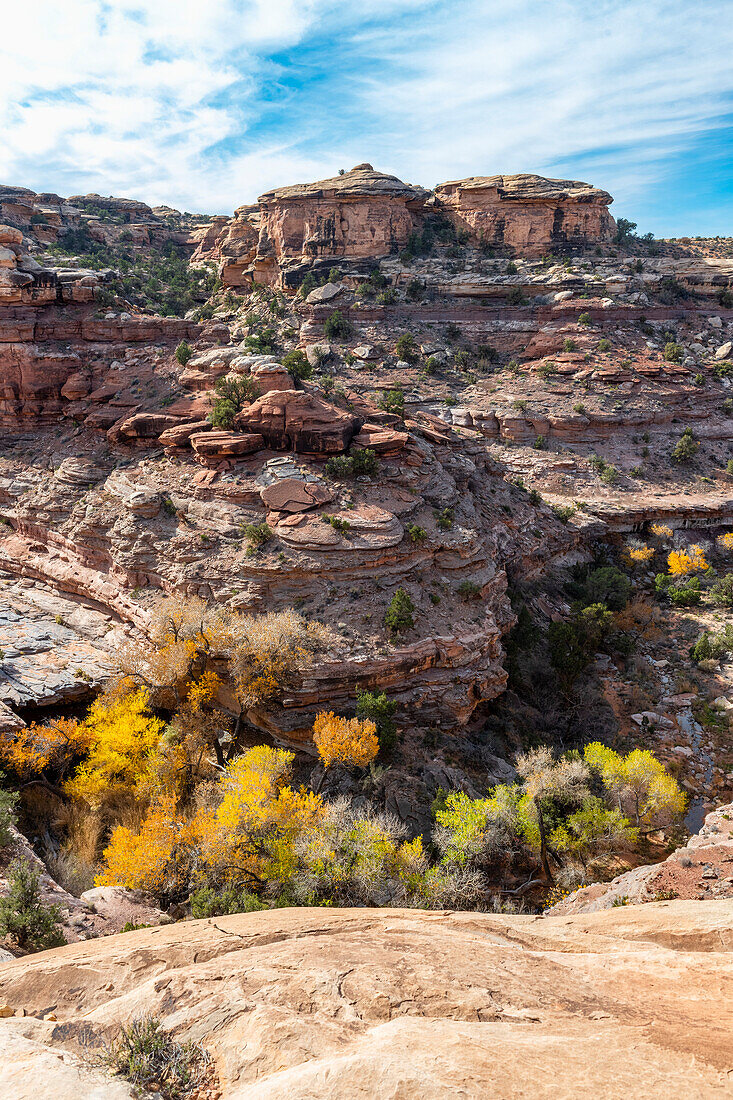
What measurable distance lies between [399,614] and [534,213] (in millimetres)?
59991

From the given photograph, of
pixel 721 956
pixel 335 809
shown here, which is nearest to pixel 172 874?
pixel 335 809

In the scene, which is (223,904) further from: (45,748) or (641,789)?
(641,789)

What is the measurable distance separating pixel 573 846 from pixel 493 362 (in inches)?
1829

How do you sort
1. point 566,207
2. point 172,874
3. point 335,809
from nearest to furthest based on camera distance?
point 172,874 < point 335,809 < point 566,207

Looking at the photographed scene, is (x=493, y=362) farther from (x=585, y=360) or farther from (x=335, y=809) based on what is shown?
(x=335, y=809)

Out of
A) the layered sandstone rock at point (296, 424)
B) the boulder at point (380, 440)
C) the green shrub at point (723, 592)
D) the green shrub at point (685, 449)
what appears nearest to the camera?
the layered sandstone rock at point (296, 424)

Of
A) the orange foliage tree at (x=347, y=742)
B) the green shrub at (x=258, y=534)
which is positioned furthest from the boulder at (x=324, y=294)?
the orange foliage tree at (x=347, y=742)

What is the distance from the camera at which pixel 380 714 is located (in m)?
19.8

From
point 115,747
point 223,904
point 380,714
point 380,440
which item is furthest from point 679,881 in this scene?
point 380,440

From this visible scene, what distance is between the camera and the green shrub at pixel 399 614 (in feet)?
70.6

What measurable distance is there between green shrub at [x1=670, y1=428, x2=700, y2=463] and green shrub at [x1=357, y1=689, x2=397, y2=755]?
38505 millimetres

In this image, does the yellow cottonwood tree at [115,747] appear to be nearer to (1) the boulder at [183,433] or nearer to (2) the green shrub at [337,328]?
(1) the boulder at [183,433]

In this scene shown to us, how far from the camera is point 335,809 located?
55.6ft

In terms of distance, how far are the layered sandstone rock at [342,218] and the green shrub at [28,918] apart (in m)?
64.5
